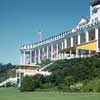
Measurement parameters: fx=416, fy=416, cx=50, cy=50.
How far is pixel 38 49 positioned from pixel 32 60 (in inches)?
222

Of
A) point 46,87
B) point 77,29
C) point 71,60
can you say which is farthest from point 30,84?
point 77,29

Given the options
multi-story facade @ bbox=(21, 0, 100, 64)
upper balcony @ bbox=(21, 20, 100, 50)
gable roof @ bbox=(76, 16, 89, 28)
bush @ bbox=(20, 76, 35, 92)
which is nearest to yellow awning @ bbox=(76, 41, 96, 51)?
multi-story facade @ bbox=(21, 0, 100, 64)

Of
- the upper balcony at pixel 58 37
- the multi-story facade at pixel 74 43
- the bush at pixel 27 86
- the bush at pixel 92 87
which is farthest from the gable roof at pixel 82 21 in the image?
the bush at pixel 92 87

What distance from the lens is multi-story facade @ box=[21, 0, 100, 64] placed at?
2570 inches

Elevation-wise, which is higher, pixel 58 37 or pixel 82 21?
pixel 82 21

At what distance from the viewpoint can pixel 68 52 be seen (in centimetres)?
6981

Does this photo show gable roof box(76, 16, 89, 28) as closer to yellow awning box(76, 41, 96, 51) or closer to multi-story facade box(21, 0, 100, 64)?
multi-story facade box(21, 0, 100, 64)

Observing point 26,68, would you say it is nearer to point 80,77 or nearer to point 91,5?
point 91,5

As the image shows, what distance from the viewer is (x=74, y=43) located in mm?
79562

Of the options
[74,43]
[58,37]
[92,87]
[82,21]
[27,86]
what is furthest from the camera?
[58,37]

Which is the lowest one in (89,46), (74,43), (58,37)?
(89,46)

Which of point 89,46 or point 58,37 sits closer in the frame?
point 89,46

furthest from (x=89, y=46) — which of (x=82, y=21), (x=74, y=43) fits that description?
(x=82, y=21)

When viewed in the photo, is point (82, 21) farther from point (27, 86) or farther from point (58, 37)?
point (27, 86)
